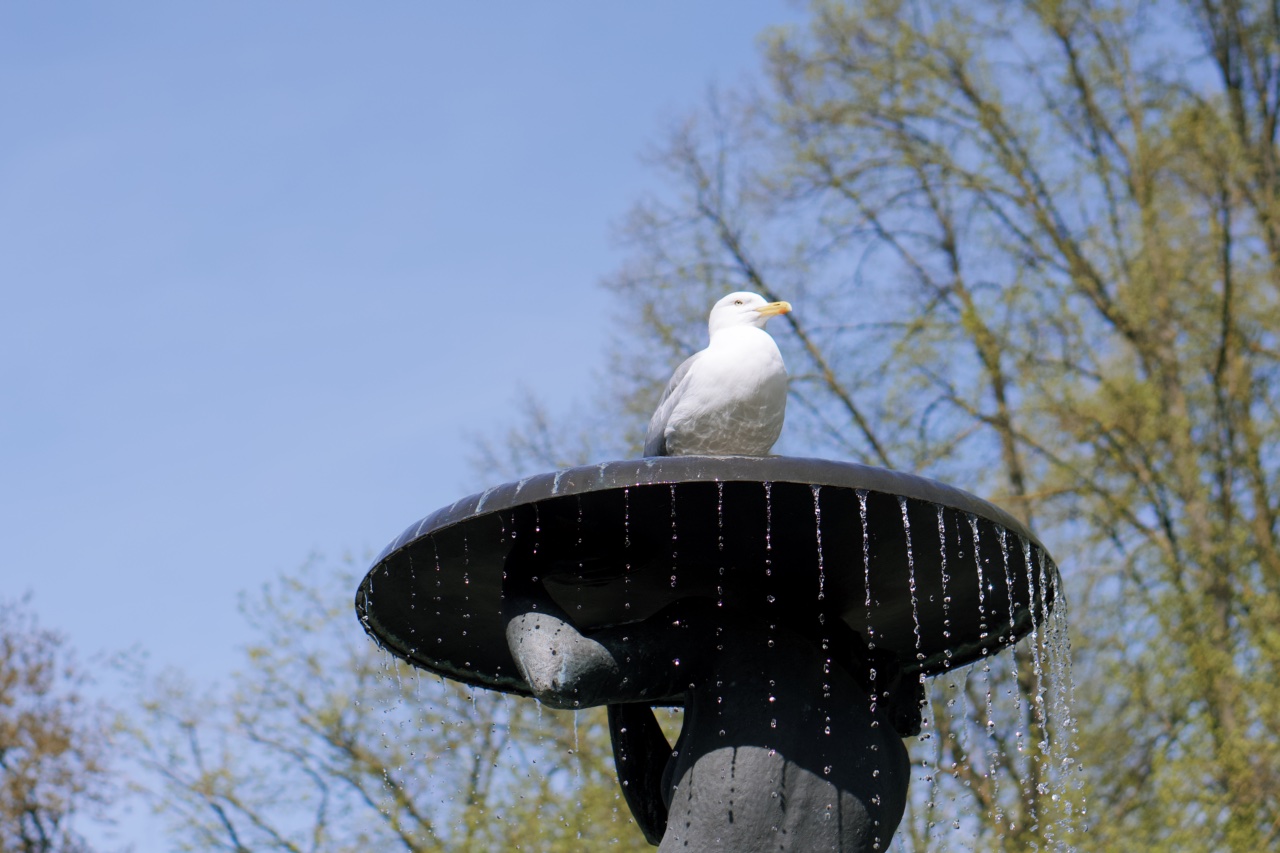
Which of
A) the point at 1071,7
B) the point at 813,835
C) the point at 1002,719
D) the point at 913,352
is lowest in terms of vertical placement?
the point at 813,835

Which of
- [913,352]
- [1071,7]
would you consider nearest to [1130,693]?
[913,352]

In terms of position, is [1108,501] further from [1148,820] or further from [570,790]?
[570,790]

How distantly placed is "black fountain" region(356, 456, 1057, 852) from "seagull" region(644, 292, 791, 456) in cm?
29

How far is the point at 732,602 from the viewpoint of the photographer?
16.5ft

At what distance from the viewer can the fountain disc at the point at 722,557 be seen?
4.53 meters

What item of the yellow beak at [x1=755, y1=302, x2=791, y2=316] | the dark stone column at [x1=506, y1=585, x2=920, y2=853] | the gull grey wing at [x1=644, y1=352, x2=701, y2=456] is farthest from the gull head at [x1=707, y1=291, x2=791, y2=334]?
the dark stone column at [x1=506, y1=585, x2=920, y2=853]

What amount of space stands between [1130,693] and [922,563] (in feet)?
30.7

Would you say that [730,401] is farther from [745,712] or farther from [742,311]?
[745,712]

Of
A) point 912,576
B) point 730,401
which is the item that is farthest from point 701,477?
point 912,576

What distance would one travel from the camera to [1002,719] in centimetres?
1406

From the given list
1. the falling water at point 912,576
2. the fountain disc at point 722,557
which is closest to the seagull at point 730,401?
the fountain disc at point 722,557

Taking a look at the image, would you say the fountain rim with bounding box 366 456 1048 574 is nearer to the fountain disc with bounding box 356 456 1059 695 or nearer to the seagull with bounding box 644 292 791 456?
the fountain disc with bounding box 356 456 1059 695

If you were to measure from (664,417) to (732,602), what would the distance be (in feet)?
2.12

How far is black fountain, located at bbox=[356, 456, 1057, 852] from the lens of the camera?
4.57 m
